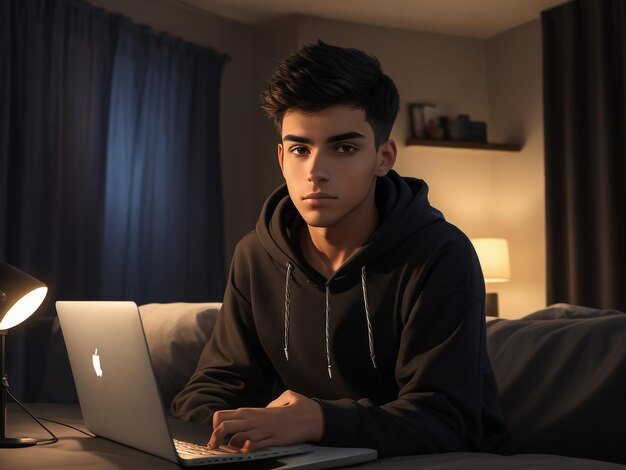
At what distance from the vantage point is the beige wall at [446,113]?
5.45m

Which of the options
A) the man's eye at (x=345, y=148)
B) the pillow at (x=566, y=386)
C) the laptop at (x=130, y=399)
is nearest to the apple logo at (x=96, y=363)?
the laptop at (x=130, y=399)

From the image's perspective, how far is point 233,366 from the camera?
5.59ft

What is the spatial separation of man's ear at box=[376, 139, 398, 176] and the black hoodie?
5 centimetres

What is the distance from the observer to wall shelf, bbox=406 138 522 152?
5.52m

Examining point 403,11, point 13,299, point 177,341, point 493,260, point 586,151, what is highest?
point 403,11

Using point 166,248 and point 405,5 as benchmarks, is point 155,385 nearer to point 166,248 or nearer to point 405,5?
point 166,248

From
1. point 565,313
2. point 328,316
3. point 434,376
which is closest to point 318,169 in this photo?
point 328,316

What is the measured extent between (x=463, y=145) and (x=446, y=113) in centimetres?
30

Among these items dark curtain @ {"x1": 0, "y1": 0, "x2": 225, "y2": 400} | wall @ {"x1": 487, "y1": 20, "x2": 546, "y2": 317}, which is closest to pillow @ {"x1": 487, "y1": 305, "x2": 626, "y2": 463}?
dark curtain @ {"x1": 0, "y1": 0, "x2": 225, "y2": 400}

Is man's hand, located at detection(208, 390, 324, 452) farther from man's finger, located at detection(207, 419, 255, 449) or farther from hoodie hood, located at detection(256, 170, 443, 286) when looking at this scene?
hoodie hood, located at detection(256, 170, 443, 286)

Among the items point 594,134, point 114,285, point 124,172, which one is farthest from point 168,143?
point 594,134

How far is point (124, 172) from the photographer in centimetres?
490

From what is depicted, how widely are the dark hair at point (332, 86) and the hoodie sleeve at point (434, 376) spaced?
0.29 metres

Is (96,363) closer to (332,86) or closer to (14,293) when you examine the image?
(14,293)
